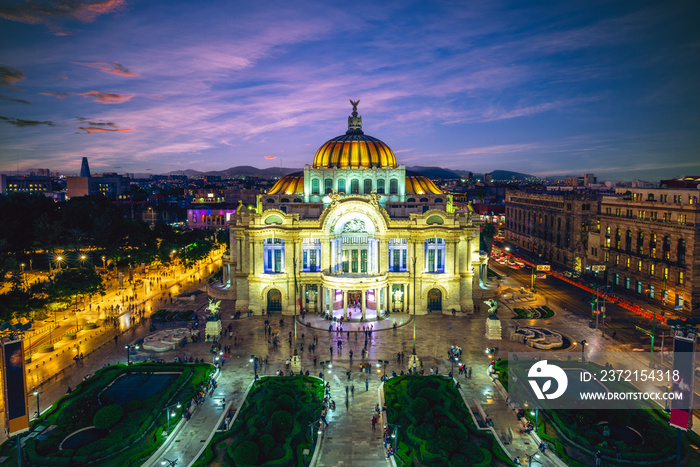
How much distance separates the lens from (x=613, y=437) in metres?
31.8

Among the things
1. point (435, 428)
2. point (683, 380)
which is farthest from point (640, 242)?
point (435, 428)

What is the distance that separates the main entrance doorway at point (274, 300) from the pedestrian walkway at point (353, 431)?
23.2 meters

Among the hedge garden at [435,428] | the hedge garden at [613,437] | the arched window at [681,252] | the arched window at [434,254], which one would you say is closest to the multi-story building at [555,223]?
the arched window at [681,252]

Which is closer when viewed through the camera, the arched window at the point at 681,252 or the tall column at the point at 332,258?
the arched window at the point at 681,252

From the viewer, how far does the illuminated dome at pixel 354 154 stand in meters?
72.4

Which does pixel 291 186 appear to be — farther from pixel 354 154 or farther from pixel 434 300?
A: pixel 434 300

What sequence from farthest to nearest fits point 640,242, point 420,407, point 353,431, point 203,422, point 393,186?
1. point 393,186
2. point 640,242
3. point 203,422
4. point 420,407
5. point 353,431

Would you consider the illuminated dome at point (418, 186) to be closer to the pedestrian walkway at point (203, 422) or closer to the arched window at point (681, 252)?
the arched window at point (681, 252)

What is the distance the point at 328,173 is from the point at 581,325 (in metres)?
42.2

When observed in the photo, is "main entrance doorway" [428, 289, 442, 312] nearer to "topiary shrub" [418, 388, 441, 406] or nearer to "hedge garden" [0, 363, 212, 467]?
"topiary shrub" [418, 388, 441, 406]

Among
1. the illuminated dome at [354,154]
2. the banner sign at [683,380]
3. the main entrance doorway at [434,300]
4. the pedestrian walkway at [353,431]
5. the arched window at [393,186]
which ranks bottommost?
the pedestrian walkway at [353,431]

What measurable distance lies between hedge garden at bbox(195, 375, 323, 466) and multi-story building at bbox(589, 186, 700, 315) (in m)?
45.7

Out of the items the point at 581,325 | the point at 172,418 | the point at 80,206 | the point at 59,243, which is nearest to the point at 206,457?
the point at 172,418

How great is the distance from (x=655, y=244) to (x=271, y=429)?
6387cm
